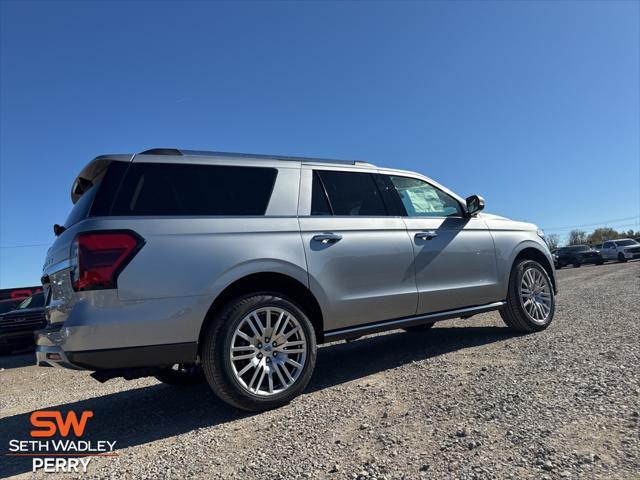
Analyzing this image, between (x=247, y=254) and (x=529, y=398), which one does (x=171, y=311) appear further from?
(x=529, y=398)

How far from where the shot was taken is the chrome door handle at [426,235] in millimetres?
4457

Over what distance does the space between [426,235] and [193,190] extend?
2.32 meters

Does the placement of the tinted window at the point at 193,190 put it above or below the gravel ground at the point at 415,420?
above

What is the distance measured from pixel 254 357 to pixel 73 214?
175 centimetres

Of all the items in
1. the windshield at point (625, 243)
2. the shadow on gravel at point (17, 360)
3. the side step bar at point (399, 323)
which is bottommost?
the shadow on gravel at point (17, 360)

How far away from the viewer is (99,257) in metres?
2.92

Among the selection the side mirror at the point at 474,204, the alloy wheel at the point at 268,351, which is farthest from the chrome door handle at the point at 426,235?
the alloy wheel at the point at 268,351

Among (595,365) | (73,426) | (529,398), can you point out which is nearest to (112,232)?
(73,426)

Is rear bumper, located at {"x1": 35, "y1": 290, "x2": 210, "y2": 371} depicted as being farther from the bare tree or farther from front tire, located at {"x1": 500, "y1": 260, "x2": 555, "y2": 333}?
the bare tree

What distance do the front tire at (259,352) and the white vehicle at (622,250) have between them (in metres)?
37.2

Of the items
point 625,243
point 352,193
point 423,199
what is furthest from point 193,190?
point 625,243

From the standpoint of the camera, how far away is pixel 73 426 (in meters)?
3.63

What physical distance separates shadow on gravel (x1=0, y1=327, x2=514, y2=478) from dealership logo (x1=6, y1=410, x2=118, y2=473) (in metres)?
0.06

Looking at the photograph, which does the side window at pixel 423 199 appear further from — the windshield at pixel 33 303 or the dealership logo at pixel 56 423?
the windshield at pixel 33 303
